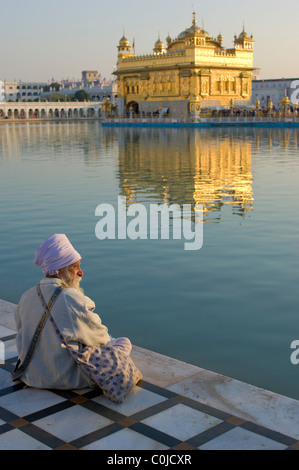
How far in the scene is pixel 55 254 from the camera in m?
3.90

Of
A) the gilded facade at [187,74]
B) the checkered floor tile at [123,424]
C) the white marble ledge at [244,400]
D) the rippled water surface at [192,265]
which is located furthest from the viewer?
the gilded facade at [187,74]

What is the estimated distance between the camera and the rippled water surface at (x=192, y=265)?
5262mm

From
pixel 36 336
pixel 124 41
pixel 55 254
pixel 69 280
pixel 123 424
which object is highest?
pixel 124 41

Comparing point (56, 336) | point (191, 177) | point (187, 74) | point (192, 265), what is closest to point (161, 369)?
point (56, 336)

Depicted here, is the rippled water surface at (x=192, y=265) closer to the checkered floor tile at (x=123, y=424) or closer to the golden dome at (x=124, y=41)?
the checkered floor tile at (x=123, y=424)

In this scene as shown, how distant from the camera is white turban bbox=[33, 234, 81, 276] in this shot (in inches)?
153

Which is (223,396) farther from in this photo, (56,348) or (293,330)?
(293,330)

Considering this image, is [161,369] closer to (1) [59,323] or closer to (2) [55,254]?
(1) [59,323]

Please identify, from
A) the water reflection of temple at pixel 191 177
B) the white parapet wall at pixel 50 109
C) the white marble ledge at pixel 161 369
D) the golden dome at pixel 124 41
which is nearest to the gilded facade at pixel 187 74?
the golden dome at pixel 124 41

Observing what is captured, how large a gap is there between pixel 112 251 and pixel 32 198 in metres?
5.19

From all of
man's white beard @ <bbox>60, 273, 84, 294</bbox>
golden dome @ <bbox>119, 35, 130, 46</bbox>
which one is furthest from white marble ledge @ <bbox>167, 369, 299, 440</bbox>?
golden dome @ <bbox>119, 35, 130, 46</bbox>

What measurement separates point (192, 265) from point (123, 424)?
13.6ft

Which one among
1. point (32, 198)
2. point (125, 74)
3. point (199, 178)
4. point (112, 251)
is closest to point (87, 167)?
point (199, 178)

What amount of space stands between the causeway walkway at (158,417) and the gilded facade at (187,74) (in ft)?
202
